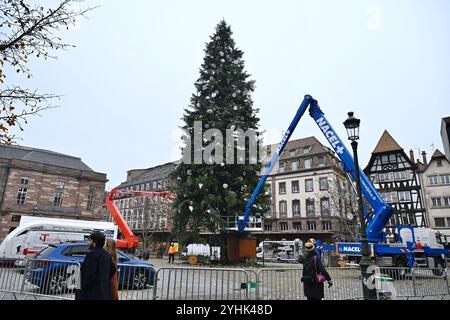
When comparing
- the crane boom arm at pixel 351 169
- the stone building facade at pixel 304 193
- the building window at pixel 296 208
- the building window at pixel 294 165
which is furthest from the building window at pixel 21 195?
the building window at pixel 294 165

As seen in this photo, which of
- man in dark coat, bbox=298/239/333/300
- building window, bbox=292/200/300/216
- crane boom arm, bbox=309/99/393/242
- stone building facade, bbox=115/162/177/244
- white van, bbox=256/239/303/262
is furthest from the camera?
stone building facade, bbox=115/162/177/244

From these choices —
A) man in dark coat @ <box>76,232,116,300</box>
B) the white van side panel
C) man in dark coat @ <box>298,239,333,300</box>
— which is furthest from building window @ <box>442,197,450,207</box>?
man in dark coat @ <box>76,232,116,300</box>

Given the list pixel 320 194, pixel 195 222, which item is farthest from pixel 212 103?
pixel 320 194

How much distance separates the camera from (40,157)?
158ft

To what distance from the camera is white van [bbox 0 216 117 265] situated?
Result: 1998 centimetres

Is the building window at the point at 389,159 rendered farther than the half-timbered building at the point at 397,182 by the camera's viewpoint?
Yes

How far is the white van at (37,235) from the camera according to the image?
787 inches

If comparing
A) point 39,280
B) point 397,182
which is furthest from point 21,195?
point 397,182

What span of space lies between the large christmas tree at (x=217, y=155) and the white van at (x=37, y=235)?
6.26 m

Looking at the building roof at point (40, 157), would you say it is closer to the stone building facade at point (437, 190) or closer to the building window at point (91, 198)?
the building window at point (91, 198)

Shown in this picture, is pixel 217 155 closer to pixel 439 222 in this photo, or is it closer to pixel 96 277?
pixel 96 277

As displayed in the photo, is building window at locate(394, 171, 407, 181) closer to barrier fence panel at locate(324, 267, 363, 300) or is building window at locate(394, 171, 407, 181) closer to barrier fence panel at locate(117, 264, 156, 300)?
barrier fence panel at locate(324, 267, 363, 300)

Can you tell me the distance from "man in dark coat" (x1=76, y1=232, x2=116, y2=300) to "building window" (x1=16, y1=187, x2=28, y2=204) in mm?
44745
